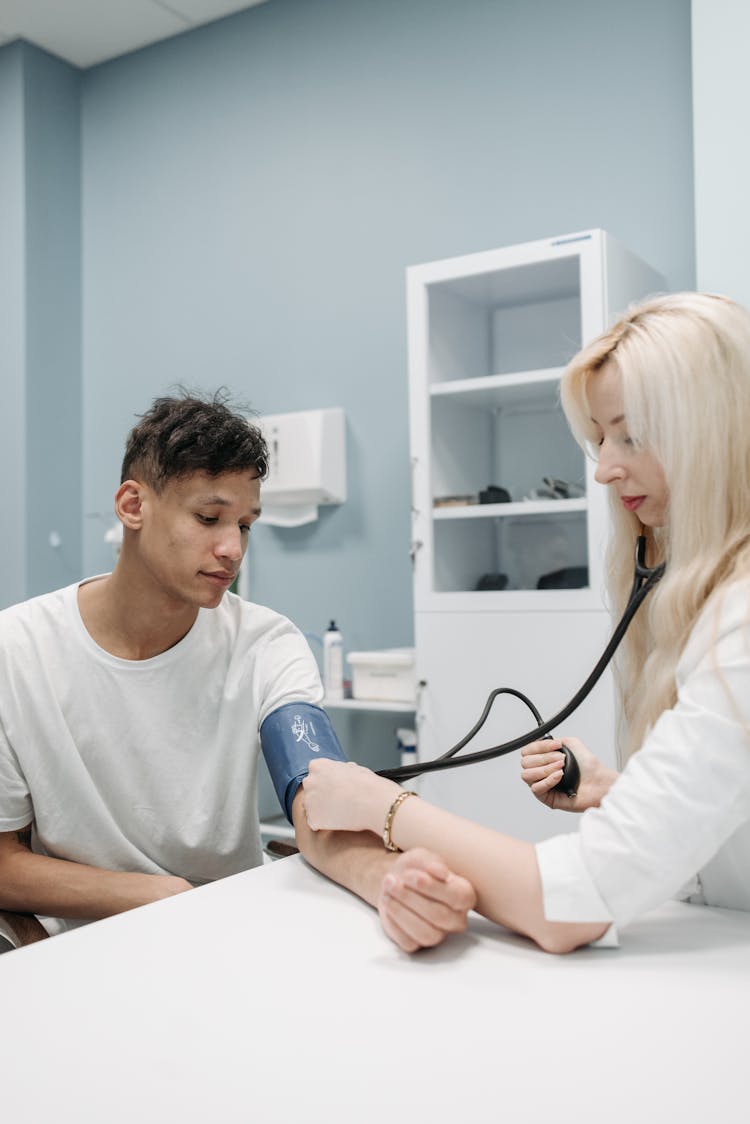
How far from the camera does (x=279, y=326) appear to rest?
3285 mm

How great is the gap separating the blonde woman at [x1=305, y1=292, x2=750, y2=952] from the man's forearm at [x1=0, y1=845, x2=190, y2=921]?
31 centimetres

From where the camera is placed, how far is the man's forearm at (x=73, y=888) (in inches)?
50.0

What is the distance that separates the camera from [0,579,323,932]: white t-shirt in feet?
4.40

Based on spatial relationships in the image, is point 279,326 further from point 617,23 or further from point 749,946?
point 749,946

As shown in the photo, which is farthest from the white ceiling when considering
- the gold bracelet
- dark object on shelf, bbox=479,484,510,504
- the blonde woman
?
the gold bracelet

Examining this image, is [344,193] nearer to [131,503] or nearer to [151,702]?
[131,503]

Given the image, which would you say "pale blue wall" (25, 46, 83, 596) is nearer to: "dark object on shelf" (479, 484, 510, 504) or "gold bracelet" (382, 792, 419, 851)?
"dark object on shelf" (479, 484, 510, 504)

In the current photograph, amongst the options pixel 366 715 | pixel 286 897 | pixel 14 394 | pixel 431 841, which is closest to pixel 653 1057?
pixel 431 841

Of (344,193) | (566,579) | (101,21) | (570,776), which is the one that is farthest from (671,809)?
(101,21)

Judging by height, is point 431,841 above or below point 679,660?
below

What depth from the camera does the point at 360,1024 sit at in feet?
2.37

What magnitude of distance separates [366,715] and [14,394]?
1738 mm

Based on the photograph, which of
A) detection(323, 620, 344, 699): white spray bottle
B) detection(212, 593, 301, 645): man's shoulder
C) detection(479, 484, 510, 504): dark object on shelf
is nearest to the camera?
detection(212, 593, 301, 645): man's shoulder

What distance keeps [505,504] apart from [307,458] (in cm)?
78
